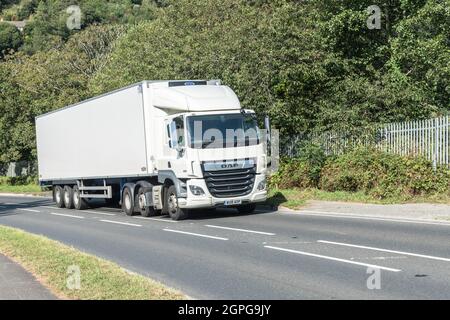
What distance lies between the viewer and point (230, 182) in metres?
17.7

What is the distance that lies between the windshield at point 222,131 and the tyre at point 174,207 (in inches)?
63.1

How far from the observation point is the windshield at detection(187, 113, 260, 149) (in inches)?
687

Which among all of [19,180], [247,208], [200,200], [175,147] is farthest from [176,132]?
[19,180]

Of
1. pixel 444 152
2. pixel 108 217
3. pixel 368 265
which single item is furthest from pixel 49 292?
pixel 444 152

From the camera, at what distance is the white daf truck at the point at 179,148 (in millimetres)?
17438

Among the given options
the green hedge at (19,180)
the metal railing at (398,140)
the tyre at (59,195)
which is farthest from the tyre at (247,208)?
the green hedge at (19,180)

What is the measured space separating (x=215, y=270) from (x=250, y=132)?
340 inches

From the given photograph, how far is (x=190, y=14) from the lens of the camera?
3294 centimetres

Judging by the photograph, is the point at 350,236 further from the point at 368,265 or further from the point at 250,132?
the point at 250,132

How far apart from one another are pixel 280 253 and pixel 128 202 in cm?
1043

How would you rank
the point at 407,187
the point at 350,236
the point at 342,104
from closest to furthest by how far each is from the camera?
the point at 350,236 < the point at 407,187 < the point at 342,104

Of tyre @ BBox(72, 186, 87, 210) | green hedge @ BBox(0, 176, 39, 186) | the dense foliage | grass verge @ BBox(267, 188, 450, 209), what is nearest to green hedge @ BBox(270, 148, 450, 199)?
grass verge @ BBox(267, 188, 450, 209)

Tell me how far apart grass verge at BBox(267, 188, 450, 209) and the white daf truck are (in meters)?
1.62

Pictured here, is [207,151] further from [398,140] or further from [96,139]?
[398,140]
